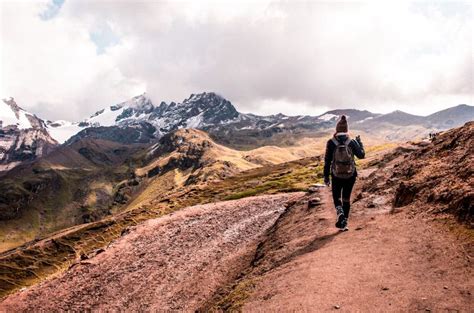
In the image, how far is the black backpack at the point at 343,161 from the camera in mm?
20812

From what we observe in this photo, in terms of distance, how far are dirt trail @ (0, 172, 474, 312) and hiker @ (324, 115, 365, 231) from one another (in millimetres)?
1494

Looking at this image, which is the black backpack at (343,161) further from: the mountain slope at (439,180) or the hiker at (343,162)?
the mountain slope at (439,180)

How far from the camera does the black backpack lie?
20812 mm

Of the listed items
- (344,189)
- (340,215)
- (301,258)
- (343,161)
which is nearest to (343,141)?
(343,161)

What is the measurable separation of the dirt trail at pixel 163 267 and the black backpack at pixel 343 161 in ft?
30.2

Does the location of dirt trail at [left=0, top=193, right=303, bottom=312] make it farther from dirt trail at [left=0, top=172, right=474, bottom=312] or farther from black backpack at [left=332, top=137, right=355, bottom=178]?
black backpack at [left=332, top=137, right=355, bottom=178]

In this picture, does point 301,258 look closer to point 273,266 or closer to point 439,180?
point 273,266

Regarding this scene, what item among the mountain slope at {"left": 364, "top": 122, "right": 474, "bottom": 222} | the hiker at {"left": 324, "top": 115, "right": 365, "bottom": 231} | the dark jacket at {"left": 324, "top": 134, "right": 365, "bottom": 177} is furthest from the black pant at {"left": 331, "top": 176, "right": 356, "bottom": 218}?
the mountain slope at {"left": 364, "top": 122, "right": 474, "bottom": 222}

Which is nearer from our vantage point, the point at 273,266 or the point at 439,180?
the point at 273,266

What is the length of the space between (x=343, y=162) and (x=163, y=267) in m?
17.0

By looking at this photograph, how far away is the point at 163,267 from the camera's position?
31562 mm

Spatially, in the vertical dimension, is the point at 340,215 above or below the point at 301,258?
above

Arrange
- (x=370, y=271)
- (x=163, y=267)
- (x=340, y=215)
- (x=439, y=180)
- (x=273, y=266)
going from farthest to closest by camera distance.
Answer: (x=163, y=267) → (x=340, y=215) → (x=439, y=180) → (x=273, y=266) → (x=370, y=271)

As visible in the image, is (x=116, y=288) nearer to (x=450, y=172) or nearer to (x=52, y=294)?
(x=52, y=294)
